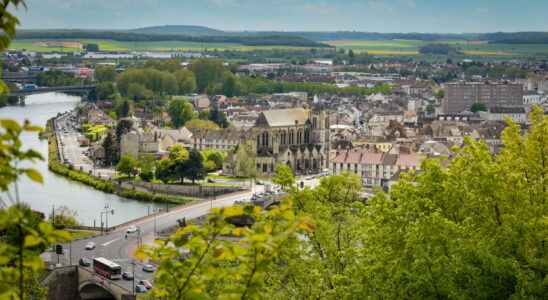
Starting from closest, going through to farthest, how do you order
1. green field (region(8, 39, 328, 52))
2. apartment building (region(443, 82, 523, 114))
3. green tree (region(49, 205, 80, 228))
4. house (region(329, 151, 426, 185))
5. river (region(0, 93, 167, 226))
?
green tree (region(49, 205, 80, 228)) → river (region(0, 93, 167, 226)) → house (region(329, 151, 426, 185)) → apartment building (region(443, 82, 523, 114)) → green field (region(8, 39, 328, 52))

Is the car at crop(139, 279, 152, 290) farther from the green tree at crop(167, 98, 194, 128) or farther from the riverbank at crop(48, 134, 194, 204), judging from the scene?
the green tree at crop(167, 98, 194, 128)

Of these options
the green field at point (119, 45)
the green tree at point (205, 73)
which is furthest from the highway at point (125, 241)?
the green field at point (119, 45)

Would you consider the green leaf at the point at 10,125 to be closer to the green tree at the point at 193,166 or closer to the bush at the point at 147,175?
the green tree at the point at 193,166

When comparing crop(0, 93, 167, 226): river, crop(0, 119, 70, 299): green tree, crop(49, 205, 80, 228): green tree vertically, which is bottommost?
crop(0, 93, 167, 226): river

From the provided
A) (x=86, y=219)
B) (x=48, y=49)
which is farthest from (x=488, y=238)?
(x=48, y=49)

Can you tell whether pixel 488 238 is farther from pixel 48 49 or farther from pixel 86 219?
pixel 48 49

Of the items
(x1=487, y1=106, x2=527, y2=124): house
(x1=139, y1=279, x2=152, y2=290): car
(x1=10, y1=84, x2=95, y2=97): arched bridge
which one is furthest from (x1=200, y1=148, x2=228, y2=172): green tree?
(x1=10, y1=84, x2=95, y2=97): arched bridge

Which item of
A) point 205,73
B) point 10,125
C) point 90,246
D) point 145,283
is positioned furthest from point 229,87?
point 10,125
